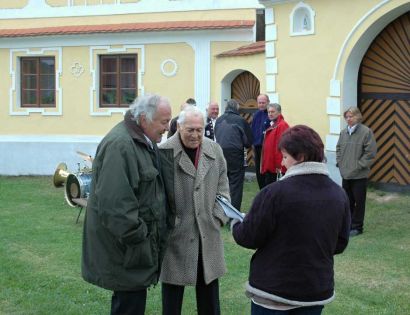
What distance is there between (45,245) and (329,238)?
5.62 metres

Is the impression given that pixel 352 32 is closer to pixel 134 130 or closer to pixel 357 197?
pixel 357 197

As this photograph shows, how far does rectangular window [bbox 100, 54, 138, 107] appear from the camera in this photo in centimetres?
1638

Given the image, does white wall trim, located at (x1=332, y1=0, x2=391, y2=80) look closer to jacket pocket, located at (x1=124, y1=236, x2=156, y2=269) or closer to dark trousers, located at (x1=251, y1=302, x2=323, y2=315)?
jacket pocket, located at (x1=124, y1=236, x2=156, y2=269)

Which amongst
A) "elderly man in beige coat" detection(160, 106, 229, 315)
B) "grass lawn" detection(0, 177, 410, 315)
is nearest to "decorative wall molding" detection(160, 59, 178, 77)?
"grass lawn" detection(0, 177, 410, 315)

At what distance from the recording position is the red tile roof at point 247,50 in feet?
45.8

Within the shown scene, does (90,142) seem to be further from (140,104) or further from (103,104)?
(140,104)

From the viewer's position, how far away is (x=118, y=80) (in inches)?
651

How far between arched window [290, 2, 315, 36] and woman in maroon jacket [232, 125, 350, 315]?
8.75 meters

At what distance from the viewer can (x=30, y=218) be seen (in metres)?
10.7

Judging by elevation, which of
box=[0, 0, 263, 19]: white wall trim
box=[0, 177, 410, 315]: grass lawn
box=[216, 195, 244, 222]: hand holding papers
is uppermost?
box=[0, 0, 263, 19]: white wall trim

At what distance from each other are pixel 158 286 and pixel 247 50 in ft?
27.5

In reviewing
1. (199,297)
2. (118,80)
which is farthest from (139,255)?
(118,80)

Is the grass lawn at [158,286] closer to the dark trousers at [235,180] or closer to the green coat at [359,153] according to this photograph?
the dark trousers at [235,180]

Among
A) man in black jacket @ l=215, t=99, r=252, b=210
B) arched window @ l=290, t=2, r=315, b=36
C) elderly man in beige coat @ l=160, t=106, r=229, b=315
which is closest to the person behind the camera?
elderly man in beige coat @ l=160, t=106, r=229, b=315
